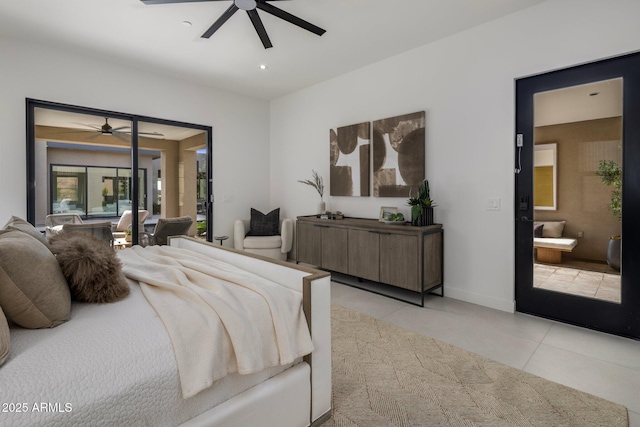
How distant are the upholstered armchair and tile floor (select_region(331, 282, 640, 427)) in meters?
1.81

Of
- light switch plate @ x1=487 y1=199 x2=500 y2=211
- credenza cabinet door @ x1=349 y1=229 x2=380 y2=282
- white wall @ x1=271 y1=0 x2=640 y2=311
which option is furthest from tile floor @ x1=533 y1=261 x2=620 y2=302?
credenza cabinet door @ x1=349 y1=229 x2=380 y2=282

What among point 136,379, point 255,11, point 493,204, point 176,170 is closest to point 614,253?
point 493,204

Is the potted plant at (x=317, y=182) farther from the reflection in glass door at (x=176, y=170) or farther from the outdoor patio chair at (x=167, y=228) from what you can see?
the outdoor patio chair at (x=167, y=228)

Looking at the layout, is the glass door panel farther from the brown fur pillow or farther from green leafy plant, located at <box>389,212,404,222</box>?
green leafy plant, located at <box>389,212,404,222</box>

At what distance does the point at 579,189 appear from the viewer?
2.76m

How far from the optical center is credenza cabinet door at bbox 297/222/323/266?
4.30 metres

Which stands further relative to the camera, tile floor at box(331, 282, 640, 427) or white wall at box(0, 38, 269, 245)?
white wall at box(0, 38, 269, 245)

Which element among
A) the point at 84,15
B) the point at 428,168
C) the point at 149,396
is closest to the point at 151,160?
the point at 84,15

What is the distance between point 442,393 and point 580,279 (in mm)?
1855

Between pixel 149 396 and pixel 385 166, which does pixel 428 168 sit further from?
pixel 149 396

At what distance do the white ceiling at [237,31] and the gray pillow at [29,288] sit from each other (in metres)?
2.57

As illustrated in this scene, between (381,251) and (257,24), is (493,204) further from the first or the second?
(257,24)

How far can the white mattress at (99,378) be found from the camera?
0.84m

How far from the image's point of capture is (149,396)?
99cm
